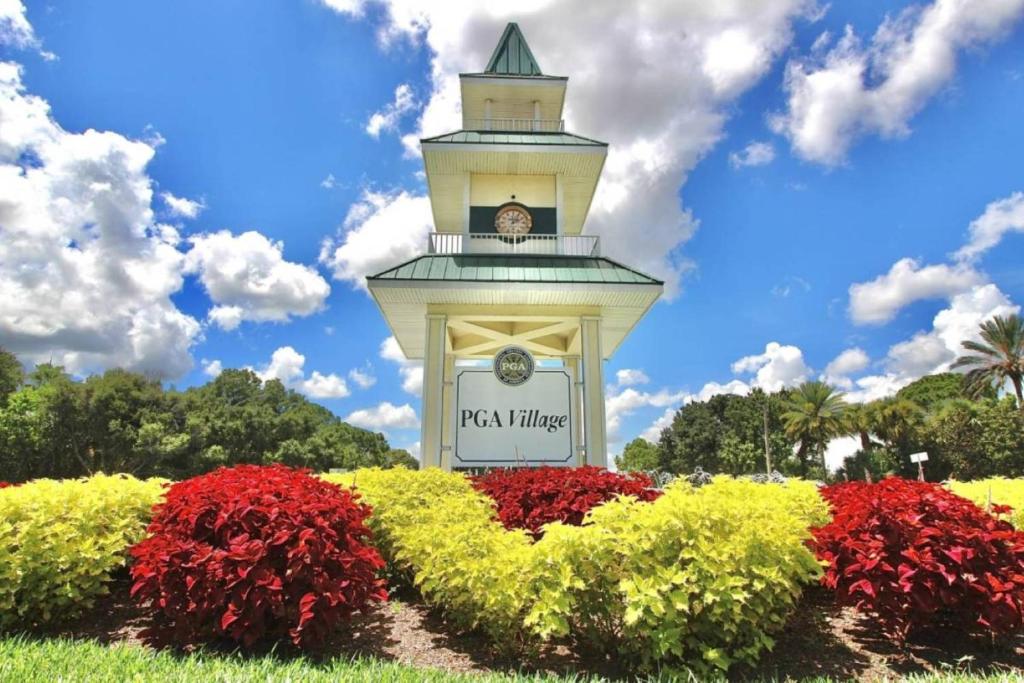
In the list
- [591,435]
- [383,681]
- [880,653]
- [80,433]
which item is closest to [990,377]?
[591,435]

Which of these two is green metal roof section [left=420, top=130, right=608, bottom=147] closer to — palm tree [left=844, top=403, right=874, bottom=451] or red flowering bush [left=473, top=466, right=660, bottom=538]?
red flowering bush [left=473, top=466, right=660, bottom=538]

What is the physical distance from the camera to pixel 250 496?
495cm

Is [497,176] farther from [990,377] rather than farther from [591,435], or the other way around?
[990,377]

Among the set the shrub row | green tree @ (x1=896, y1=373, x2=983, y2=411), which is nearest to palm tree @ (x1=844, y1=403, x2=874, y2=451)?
green tree @ (x1=896, y1=373, x2=983, y2=411)

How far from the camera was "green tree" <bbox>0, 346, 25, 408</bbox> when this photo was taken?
37.0 meters

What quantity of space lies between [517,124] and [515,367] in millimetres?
8639

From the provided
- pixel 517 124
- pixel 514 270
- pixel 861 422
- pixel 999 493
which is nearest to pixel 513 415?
pixel 514 270

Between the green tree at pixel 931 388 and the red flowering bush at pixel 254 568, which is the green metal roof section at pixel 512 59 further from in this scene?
the green tree at pixel 931 388

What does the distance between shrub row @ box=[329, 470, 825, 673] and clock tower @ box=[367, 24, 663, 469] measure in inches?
327

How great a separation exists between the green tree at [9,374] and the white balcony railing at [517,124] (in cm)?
3638

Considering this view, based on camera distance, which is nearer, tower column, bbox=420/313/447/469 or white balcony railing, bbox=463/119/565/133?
tower column, bbox=420/313/447/469

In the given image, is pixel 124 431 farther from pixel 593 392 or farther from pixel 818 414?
pixel 818 414

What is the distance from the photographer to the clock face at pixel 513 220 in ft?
52.7

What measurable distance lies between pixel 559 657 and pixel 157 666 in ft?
9.66
